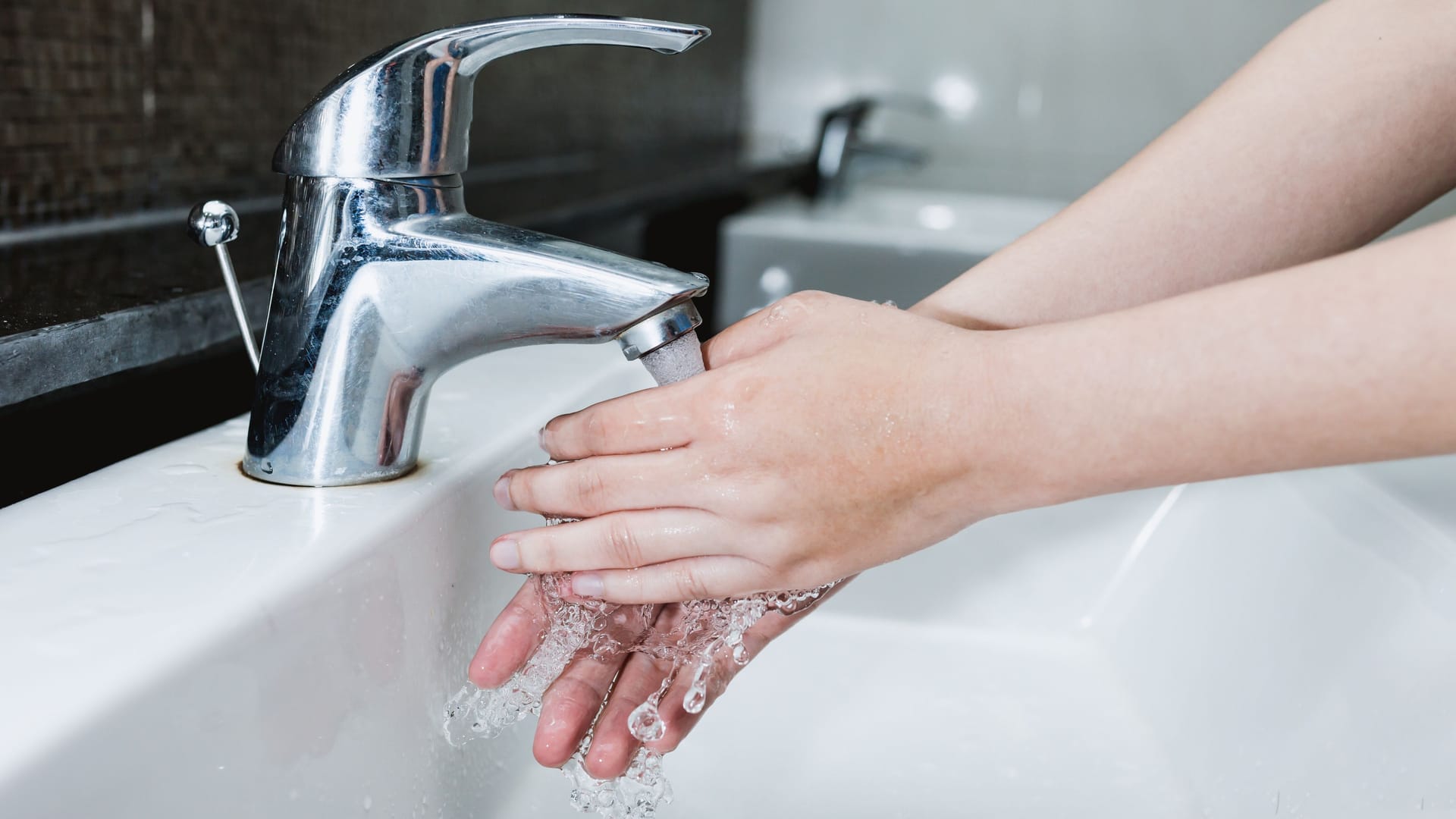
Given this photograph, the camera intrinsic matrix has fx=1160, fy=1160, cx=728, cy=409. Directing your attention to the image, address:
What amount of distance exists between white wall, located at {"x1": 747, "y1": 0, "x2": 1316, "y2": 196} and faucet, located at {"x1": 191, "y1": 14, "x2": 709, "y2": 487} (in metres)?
1.68

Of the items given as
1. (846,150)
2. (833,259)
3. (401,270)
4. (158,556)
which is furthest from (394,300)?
(846,150)

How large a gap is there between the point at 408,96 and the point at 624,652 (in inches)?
9.2

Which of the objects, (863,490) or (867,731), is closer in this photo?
(863,490)

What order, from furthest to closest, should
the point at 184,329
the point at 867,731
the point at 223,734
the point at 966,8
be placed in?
the point at 966,8
the point at 867,731
the point at 184,329
the point at 223,734

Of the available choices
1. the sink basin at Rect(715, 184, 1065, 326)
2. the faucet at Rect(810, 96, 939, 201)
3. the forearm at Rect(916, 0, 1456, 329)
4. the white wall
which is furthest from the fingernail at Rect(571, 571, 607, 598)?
the white wall

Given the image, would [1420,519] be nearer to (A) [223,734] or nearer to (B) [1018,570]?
(B) [1018,570]

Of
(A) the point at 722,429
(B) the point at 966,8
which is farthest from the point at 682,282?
(B) the point at 966,8

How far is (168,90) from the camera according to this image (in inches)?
26.5

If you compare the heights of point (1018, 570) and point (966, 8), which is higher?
point (966, 8)

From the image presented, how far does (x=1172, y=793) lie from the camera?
0.54m

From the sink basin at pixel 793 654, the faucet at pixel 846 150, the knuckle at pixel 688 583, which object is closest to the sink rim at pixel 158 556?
the sink basin at pixel 793 654

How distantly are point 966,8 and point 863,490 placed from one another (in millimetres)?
1861

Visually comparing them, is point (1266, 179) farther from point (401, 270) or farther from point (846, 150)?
point (846, 150)

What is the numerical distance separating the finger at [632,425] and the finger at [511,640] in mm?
61
